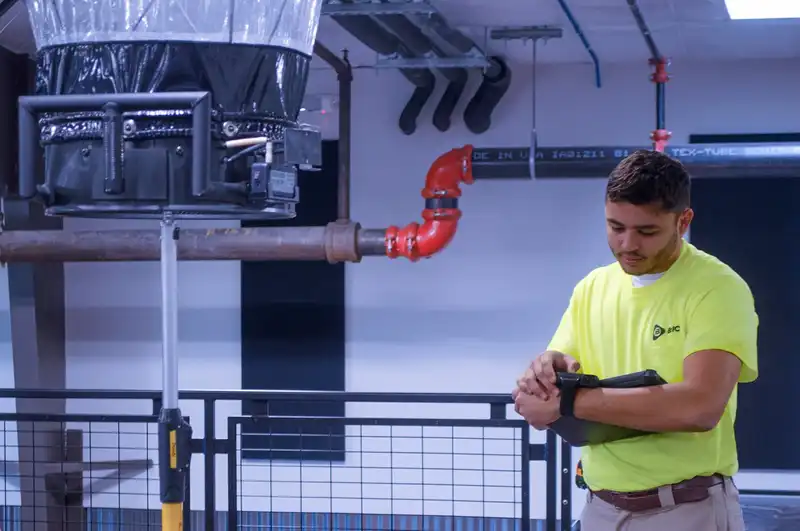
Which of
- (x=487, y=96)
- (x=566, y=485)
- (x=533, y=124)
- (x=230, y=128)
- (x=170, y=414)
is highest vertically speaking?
(x=487, y=96)

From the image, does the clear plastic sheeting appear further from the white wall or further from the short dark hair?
the white wall

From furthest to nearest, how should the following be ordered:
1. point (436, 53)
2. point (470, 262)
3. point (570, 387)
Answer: point (470, 262), point (436, 53), point (570, 387)

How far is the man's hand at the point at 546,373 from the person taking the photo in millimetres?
1980

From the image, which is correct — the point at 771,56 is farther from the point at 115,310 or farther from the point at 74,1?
the point at 74,1

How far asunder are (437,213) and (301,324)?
1.20 metres

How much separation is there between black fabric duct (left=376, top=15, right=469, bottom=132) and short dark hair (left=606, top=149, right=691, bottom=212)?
2.39m

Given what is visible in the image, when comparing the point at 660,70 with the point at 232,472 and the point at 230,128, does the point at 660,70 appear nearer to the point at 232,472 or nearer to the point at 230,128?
the point at 232,472

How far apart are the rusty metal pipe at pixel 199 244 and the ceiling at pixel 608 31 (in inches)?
38.7

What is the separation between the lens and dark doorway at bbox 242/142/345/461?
579 centimetres

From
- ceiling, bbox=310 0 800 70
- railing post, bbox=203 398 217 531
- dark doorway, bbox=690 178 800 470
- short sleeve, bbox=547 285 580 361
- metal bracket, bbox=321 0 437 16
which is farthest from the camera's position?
dark doorway, bbox=690 178 800 470

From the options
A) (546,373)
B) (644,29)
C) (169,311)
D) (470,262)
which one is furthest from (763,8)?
(169,311)

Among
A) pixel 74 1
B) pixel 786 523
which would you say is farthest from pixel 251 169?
pixel 786 523

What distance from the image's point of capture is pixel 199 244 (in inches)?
202

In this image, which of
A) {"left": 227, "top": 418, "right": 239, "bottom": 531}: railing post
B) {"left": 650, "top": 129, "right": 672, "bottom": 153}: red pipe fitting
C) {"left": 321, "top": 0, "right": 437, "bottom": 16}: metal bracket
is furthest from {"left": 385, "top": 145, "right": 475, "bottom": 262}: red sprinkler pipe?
{"left": 227, "top": 418, "right": 239, "bottom": 531}: railing post
